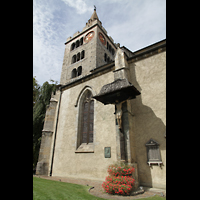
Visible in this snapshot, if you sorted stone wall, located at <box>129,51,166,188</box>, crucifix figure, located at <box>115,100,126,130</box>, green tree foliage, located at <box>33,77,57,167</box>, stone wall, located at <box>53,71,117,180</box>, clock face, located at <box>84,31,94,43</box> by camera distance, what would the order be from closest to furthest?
stone wall, located at <box>129,51,166,188</box>, crucifix figure, located at <box>115,100,126,130</box>, stone wall, located at <box>53,71,117,180</box>, green tree foliage, located at <box>33,77,57,167</box>, clock face, located at <box>84,31,94,43</box>

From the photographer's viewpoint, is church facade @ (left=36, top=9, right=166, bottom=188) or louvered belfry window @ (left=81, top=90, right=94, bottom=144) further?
louvered belfry window @ (left=81, top=90, right=94, bottom=144)

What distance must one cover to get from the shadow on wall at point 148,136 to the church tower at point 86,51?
13.6m

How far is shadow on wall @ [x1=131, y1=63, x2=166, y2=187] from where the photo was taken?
22.2 ft

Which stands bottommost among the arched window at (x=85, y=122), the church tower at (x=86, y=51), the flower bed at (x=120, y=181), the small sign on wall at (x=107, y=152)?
the flower bed at (x=120, y=181)

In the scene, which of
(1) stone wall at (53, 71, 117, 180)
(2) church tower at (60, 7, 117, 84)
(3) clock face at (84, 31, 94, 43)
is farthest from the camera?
(3) clock face at (84, 31, 94, 43)

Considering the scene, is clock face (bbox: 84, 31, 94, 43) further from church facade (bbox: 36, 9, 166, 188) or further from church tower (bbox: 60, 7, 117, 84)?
church facade (bbox: 36, 9, 166, 188)

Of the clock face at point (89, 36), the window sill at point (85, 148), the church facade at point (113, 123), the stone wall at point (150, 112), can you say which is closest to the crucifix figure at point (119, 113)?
the church facade at point (113, 123)

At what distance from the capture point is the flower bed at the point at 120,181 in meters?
5.79

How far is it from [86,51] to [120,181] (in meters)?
20.4

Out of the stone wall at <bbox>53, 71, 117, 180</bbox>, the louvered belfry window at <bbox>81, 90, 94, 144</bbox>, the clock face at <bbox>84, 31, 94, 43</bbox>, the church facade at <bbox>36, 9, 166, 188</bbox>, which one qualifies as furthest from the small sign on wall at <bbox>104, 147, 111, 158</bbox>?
the clock face at <bbox>84, 31, 94, 43</bbox>

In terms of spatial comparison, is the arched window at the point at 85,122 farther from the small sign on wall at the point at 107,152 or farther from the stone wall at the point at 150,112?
the stone wall at the point at 150,112
